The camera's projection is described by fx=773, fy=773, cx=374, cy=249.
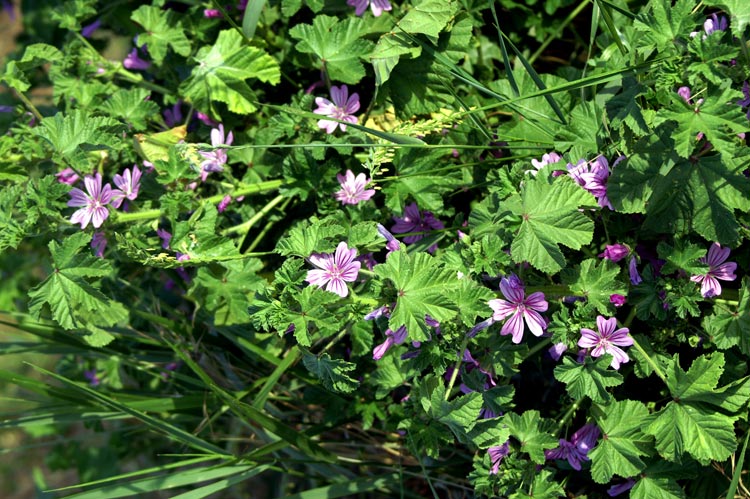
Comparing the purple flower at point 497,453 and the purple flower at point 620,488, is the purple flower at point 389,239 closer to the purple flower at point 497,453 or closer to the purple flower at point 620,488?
the purple flower at point 497,453

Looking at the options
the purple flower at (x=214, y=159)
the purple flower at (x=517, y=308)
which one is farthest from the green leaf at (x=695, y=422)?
the purple flower at (x=214, y=159)

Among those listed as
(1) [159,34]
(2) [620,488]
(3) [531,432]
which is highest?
(1) [159,34]

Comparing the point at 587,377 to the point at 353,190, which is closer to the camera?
the point at 587,377

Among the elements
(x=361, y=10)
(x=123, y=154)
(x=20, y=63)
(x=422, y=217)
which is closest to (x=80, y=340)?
(x=123, y=154)

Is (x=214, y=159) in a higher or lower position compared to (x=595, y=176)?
lower

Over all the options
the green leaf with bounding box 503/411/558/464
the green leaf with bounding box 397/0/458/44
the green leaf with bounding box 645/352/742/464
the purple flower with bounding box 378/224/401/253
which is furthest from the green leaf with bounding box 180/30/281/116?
the green leaf with bounding box 645/352/742/464

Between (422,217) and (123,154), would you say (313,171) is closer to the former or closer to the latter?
(422,217)

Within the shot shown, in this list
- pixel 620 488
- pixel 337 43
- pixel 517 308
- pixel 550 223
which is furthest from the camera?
pixel 337 43

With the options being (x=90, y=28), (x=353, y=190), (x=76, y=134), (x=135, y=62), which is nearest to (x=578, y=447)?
(x=353, y=190)

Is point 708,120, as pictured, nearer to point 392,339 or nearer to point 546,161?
point 546,161
